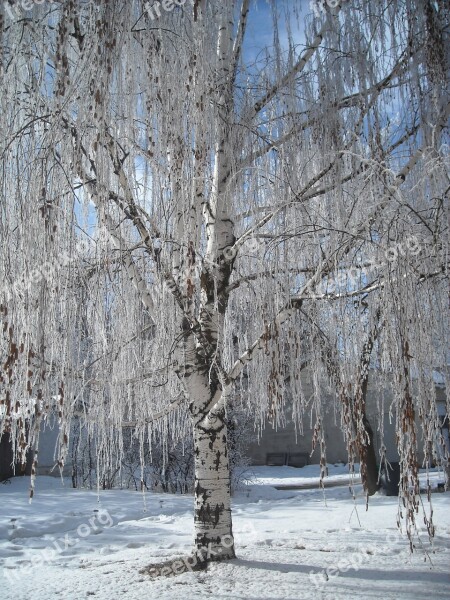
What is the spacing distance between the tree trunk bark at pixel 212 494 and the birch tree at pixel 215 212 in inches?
0.7

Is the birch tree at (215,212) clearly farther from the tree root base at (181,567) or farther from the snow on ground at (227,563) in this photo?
the snow on ground at (227,563)

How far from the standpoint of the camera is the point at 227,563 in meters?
4.88

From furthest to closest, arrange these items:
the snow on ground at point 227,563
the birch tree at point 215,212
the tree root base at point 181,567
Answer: the tree root base at point 181,567
the snow on ground at point 227,563
the birch tree at point 215,212

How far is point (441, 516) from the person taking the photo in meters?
7.78

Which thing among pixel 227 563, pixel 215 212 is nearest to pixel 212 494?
pixel 227 563

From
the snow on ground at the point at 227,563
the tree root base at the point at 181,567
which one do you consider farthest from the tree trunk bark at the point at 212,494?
the snow on ground at the point at 227,563

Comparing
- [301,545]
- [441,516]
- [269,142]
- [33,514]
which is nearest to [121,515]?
[33,514]

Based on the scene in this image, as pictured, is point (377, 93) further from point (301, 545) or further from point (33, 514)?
point (33, 514)

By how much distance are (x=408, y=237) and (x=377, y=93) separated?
6.55ft

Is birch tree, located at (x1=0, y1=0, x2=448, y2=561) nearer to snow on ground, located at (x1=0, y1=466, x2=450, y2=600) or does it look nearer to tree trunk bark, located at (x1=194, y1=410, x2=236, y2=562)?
tree trunk bark, located at (x1=194, y1=410, x2=236, y2=562)

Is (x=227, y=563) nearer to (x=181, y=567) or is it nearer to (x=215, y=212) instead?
(x=181, y=567)

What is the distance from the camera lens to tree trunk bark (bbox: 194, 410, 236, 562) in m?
4.93

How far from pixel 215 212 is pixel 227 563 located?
3175mm

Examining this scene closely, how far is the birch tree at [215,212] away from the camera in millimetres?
3150
